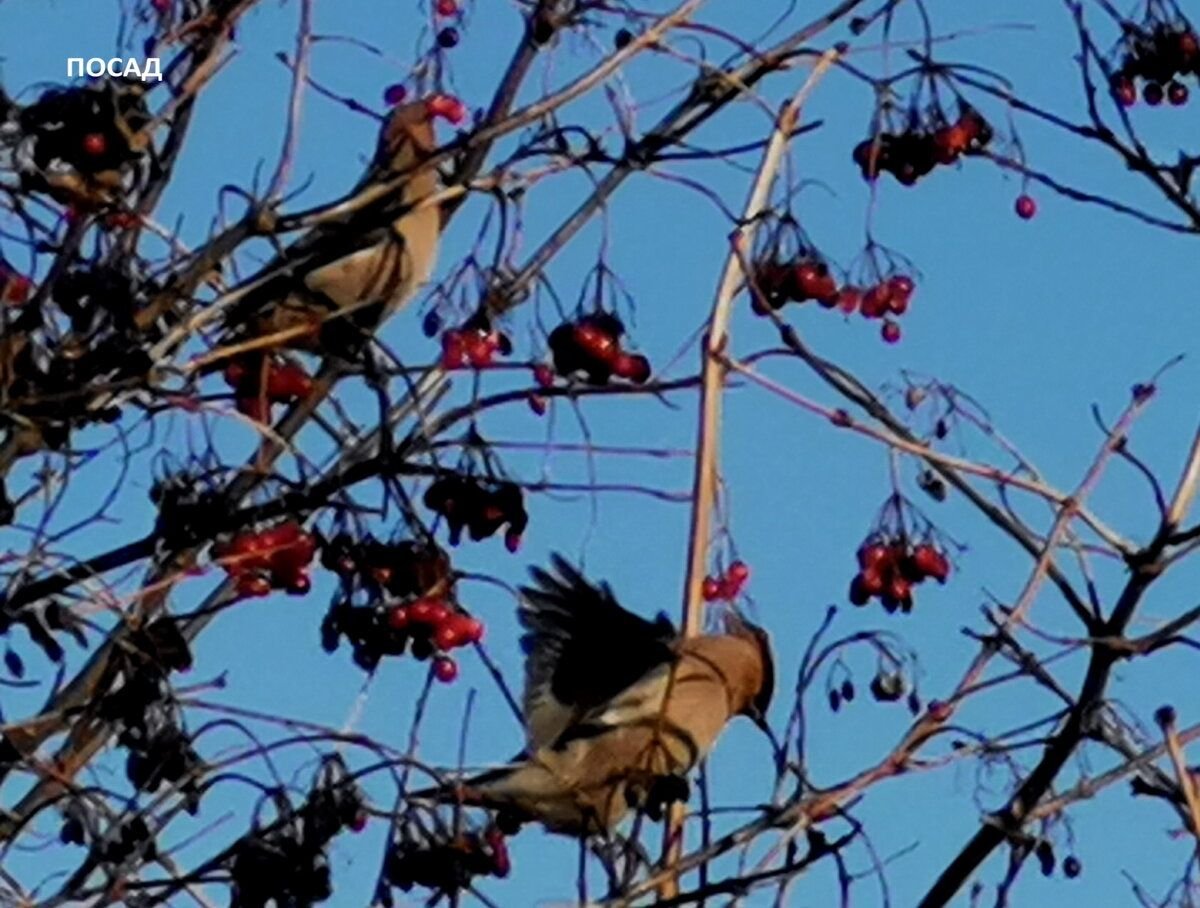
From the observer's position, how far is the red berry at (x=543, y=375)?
367cm

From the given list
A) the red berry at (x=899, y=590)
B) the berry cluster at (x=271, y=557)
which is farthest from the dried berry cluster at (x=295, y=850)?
the red berry at (x=899, y=590)

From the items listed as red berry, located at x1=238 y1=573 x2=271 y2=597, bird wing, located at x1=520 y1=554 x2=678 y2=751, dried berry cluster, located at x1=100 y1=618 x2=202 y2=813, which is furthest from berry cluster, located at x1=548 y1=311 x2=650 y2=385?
bird wing, located at x1=520 y1=554 x2=678 y2=751

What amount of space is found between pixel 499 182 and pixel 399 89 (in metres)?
0.85

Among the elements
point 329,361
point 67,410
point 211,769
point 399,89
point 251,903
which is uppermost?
point 399,89

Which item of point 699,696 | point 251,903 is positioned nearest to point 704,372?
point 251,903

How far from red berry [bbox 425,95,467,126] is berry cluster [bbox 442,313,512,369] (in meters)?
0.41

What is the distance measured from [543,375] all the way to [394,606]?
15.6 inches

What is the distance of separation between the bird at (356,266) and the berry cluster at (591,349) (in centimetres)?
→ 25

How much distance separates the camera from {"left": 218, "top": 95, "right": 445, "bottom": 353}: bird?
135 inches

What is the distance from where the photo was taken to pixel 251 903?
313cm

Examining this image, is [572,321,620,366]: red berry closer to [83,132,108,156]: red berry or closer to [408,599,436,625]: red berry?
[408,599,436,625]: red berry

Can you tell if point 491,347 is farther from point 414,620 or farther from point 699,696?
point 699,696

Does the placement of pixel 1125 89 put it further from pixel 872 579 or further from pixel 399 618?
pixel 399 618

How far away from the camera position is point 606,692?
510 cm
